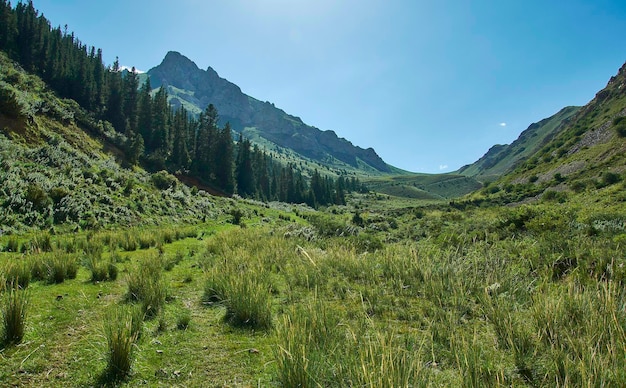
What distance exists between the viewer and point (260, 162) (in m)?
91.1

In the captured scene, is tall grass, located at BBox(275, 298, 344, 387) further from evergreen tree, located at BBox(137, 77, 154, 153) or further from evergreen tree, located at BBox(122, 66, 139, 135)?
evergreen tree, located at BBox(122, 66, 139, 135)

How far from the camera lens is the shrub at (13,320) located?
4539 millimetres

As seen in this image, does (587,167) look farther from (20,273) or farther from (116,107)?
(116,107)

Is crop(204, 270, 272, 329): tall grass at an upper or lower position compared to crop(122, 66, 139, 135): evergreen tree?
lower

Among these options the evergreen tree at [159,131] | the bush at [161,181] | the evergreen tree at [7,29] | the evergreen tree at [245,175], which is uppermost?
the evergreen tree at [7,29]

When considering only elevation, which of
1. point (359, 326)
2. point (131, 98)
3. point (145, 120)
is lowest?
point (359, 326)

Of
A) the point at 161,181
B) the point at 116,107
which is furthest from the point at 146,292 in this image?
the point at 116,107

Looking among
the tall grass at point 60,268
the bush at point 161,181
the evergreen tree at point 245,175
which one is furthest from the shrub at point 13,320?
the evergreen tree at point 245,175

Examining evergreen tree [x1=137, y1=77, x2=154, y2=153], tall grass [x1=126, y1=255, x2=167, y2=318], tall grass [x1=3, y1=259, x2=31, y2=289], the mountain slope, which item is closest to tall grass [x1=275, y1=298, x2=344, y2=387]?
tall grass [x1=126, y1=255, x2=167, y2=318]

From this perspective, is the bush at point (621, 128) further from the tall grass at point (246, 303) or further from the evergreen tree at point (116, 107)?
the evergreen tree at point (116, 107)

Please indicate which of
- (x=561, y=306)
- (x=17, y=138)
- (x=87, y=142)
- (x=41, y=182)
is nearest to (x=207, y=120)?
(x=87, y=142)

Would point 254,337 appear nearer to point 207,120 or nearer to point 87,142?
point 87,142

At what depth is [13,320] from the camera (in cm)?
459

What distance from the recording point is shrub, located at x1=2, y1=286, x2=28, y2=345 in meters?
4.54
